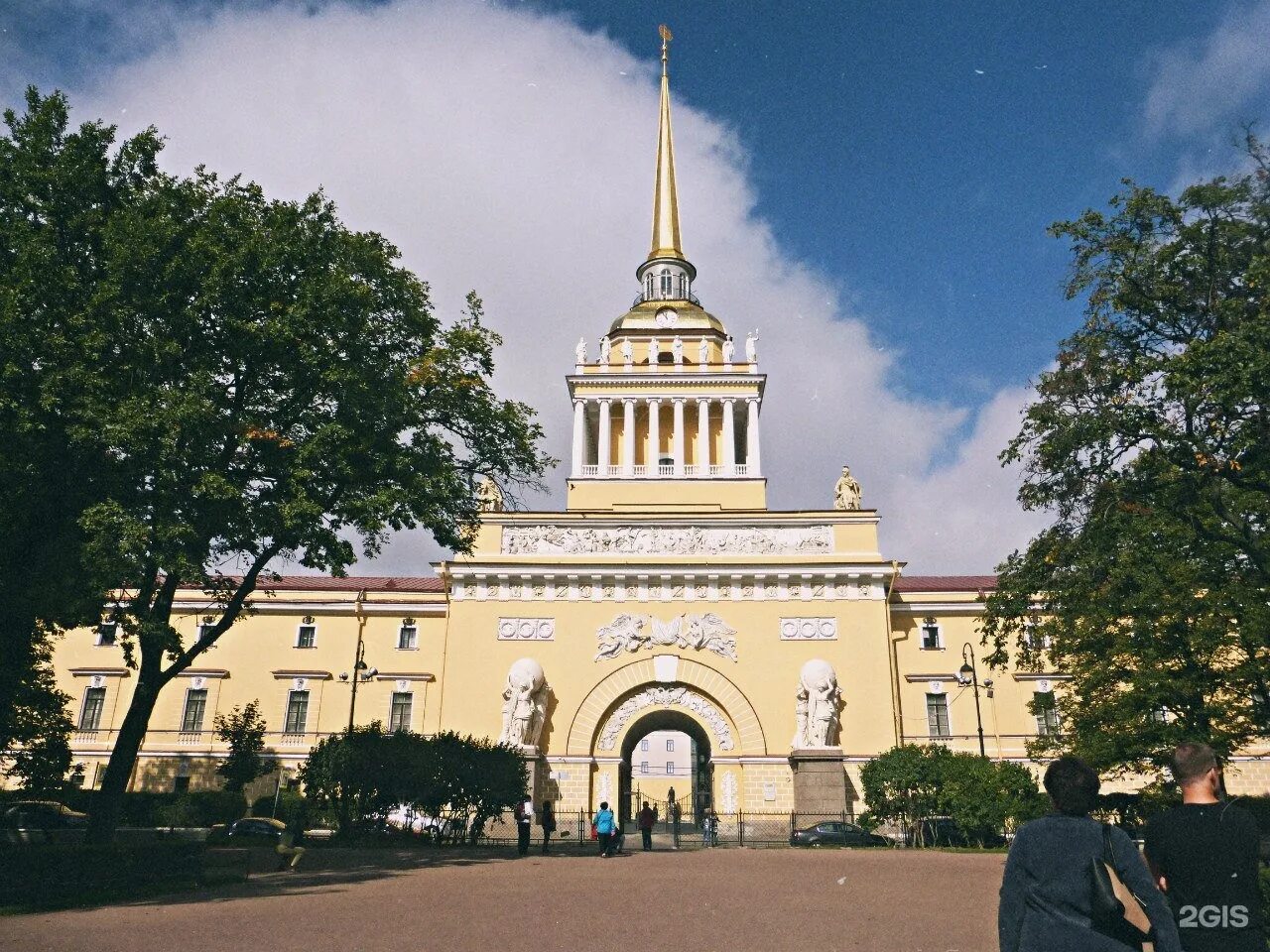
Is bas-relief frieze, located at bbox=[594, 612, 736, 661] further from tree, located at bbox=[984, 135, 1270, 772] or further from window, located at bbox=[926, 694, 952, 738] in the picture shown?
tree, located at bbox=[984, 135, 1270, 772]

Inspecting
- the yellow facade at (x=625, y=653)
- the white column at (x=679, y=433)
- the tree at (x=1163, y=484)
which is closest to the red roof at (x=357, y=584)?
the yellow facade at (x=625, y=653)

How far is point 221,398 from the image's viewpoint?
17.8 meters

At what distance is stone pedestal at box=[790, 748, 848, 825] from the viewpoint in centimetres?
3012

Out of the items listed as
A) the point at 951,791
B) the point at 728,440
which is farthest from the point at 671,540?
the point at 951,791

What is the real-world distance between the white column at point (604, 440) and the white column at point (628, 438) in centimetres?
77

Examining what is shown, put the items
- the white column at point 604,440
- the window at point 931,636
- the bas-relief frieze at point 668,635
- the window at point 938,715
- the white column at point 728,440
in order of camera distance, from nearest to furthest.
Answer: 1. the bas-relief frieze at point 668,635
2. the window at point 938,715
3. the window at point 931,636
4. the white column at point 728,440
5. the white column at point 604,440

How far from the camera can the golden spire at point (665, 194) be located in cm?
5188

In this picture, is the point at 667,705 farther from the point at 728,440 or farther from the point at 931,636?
the point at 728,440

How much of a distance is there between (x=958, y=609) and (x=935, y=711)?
165 inches

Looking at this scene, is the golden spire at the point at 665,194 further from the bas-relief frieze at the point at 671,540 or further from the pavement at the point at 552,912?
the pavement at the point at 552,912

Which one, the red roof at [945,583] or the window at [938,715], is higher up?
the red roof at [945,583]

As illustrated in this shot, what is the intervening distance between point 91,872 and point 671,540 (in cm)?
2346

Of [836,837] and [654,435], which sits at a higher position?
[654,435]

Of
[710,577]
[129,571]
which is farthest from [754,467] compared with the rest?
[129,571]
